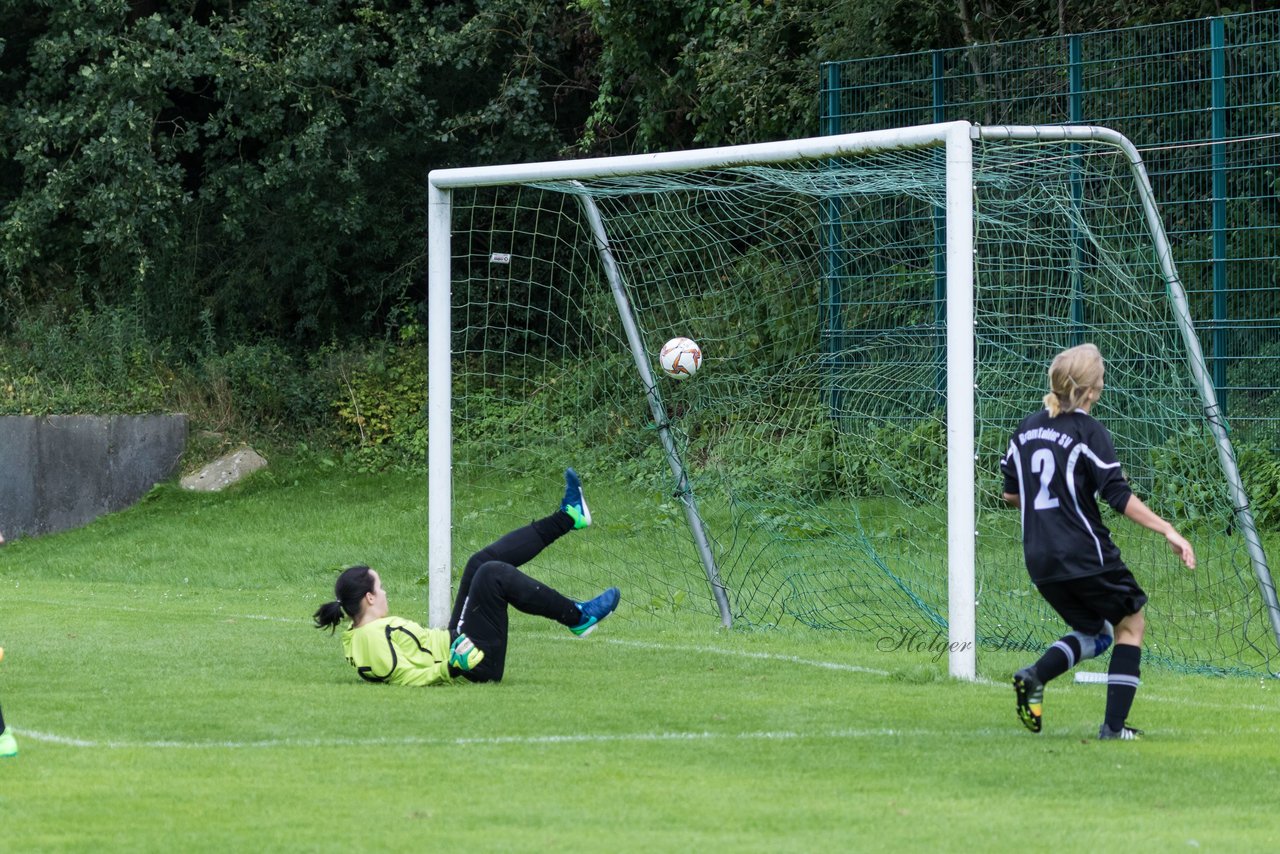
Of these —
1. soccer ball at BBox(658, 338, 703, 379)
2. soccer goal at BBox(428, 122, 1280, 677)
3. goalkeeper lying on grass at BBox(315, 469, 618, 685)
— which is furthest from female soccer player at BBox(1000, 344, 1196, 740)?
soccer ball at BBox(658, 338, 703, 379)

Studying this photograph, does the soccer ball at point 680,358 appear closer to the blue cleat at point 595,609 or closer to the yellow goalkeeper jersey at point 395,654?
the blue cleat at point 595,609

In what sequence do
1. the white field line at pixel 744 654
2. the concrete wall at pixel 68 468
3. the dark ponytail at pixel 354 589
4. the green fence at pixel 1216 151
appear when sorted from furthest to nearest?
1. the concrete wall at pixel 68 468
2. the green fence at pixel 1216 151
3. the white field line at pixel 744 654
4. the dark ponytail at pixel 354 589

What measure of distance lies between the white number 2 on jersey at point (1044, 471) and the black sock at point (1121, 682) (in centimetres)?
63

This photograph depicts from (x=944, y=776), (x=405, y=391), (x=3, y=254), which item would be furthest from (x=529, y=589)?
(x=3, y=254)

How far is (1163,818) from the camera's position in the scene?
5137 millimetres

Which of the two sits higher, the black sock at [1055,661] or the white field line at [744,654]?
the black sock at [1055,661]

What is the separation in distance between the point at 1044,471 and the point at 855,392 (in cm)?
600

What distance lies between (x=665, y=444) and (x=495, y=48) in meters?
12.4

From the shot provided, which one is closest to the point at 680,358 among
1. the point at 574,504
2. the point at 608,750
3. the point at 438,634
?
the point at 574,504

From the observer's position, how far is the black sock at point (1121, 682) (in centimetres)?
644

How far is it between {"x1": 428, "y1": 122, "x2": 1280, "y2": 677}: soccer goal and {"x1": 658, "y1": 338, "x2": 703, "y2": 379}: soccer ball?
0.14 meters

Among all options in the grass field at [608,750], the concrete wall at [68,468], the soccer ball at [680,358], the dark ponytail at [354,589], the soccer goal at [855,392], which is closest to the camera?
the grass field at [608,750]

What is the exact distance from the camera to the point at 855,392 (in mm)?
12461

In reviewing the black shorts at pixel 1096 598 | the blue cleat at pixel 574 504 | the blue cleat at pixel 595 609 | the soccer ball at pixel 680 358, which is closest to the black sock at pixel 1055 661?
the black shorts at pixel 1096 598
